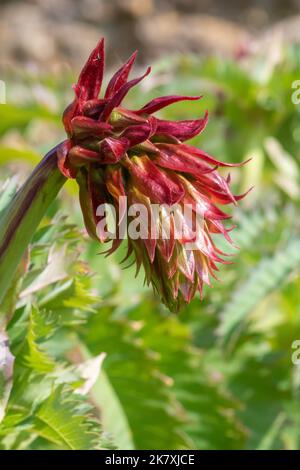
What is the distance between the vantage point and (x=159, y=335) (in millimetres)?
1557

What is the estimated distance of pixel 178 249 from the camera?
0.82 metres

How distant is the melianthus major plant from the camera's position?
77cm

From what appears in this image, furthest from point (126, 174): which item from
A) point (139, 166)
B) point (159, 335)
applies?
point (159, 335)

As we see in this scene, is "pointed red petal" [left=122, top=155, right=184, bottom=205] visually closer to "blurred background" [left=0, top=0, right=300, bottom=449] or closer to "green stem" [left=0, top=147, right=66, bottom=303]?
"green stem" [left=0, top=147, right=66, bottom=303]

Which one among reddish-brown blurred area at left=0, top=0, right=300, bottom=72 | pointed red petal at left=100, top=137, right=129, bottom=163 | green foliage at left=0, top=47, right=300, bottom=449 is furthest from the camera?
reddish-brown blurred area at left=0, top=0, right=300, bottom=72

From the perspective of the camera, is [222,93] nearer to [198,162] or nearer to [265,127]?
[265,127]

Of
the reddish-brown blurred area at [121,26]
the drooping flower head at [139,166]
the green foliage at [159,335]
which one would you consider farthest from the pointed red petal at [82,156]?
the reddish-brown blurred area at [121,26]

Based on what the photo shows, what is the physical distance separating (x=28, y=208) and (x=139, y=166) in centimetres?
11

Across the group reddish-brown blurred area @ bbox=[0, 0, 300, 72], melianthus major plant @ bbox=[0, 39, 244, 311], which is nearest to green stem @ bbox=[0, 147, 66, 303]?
melianthus major plant @ bbox=[0, 39, 244, 311]

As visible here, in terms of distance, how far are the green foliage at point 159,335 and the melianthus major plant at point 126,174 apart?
13cm

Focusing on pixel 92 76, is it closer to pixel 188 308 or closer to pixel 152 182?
pixel 152 182
